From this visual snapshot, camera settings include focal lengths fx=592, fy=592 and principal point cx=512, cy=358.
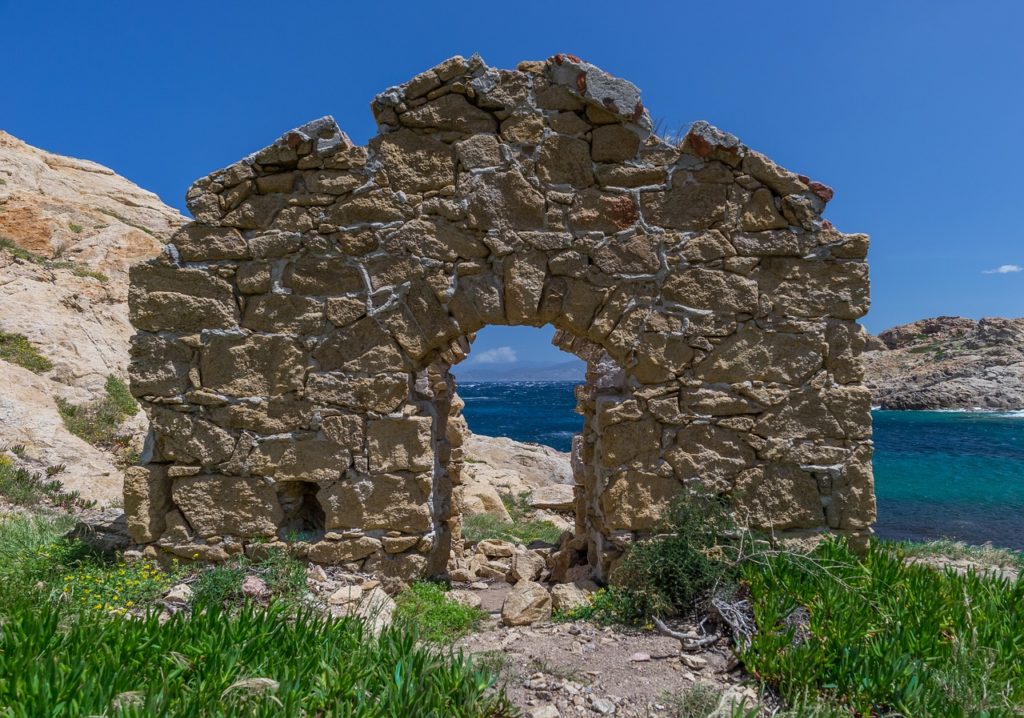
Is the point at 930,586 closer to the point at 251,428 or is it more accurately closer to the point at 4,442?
the point at 251,428

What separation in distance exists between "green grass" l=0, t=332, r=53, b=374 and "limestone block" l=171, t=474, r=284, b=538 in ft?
26.4

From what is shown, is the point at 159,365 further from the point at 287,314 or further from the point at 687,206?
the point at 687,206

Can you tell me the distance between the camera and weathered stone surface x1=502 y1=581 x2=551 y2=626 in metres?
4.34

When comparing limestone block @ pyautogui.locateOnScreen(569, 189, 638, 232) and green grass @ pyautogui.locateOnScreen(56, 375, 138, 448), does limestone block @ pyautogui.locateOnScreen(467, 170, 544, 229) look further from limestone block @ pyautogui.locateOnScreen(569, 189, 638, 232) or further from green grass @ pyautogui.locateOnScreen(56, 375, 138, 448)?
green grass @ pyautogui.locateOnScreen(56, 375, 138, 448)

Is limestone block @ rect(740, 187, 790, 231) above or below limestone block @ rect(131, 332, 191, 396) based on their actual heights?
above

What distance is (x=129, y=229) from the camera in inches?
623

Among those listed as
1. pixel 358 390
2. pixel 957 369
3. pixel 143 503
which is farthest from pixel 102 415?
pixel 957 369

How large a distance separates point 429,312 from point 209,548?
99.0 inches

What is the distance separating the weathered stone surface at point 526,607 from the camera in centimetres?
434

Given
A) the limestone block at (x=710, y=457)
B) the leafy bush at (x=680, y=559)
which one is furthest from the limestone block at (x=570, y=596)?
the limestone block at (x=710, y=457)

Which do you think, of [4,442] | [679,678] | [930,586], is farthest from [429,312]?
[4,442]

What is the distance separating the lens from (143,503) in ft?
15.1

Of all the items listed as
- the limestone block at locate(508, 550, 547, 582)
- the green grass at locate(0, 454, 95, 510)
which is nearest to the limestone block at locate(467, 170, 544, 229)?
the limestone block at locate(508, 550, 547, 582)

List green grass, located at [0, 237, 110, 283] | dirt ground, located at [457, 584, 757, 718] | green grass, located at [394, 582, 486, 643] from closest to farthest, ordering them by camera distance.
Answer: dirt ground, located at [457, 584, 757, 718]
green grass, located at [394, 582, 486, 643]
green grass, located at [0, 237, 110, 283]
